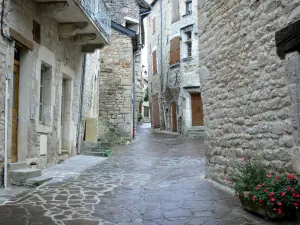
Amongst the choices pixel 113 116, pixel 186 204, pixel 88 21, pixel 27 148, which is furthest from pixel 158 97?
pixel 186 204

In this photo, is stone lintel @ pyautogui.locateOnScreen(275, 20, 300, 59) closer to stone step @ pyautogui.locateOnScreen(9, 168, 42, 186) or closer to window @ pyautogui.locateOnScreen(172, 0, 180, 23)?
stone step @ pyautogui.locateOnScreen(9, 168, 42, 186)

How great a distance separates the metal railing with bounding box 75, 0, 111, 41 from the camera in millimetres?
7683

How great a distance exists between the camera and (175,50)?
1966cm

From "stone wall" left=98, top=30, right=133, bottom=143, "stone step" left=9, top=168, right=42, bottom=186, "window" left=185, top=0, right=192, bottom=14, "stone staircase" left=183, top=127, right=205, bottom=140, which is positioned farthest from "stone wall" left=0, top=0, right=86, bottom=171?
"window" left=185, top=0, right=192, bottom=14

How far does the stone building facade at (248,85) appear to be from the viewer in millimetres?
3895

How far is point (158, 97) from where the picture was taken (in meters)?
24.0

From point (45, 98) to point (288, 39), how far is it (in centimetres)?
533

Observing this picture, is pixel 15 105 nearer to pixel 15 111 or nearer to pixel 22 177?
pixel 15 111

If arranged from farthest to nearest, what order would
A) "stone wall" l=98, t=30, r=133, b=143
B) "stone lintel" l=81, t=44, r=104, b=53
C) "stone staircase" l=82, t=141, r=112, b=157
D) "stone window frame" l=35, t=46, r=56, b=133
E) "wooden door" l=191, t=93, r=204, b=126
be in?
1. "wooden door" l=191, t=93, r=204, b=126
2. "stone wall" l=98, t=30, r=133, b=143
3. "stone staircase" l=82, t=141, r=112, b=157
4. "stone lintel" l=81, t=44, r=104, b=53
5. "stone window frame" l=35, t=46, r=56, b=133

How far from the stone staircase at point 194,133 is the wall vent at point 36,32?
11.9 metres

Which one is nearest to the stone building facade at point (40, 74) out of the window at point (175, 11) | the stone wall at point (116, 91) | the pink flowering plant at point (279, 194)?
the pink flowering plant at point (279, 194)

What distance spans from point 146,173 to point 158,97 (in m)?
16.9

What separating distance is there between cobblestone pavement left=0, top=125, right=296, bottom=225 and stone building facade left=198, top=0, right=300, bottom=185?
69 cm

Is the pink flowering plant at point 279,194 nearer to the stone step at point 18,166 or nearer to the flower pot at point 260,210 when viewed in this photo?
the flower pot at point 260,210
